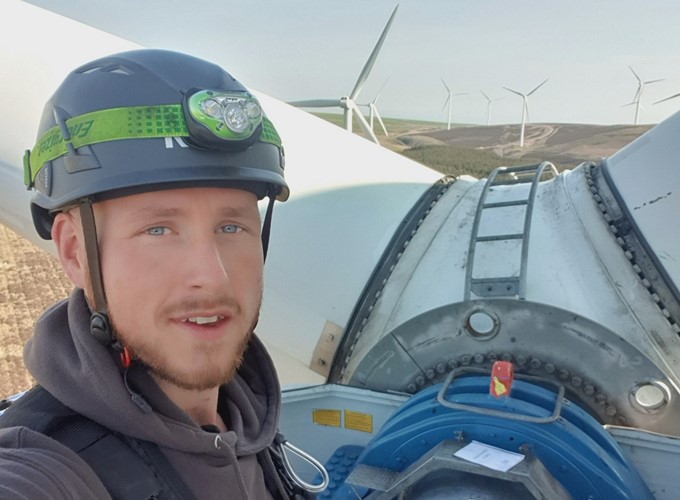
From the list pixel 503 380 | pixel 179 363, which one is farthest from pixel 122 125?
pixel 503 380

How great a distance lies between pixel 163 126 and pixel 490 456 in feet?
4.49

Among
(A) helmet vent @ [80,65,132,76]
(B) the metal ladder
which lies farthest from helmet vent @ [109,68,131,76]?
(B) the metal ladder

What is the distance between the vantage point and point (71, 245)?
163 centimetres

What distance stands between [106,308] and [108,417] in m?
0.29

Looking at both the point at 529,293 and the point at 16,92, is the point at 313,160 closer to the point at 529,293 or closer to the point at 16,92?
the point at 529,293

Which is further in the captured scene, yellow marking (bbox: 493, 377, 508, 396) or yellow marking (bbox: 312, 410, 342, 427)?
yellow marking (bbox: 312, 410, 342, 427)

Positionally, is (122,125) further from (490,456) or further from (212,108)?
(490,456)

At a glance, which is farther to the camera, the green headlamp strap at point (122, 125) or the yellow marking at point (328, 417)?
the yellow marking at point (328, 417)

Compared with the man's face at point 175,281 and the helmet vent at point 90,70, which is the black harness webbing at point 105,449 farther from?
the helmet vent at point 90,70

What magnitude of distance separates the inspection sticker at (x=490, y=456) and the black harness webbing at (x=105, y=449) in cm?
87

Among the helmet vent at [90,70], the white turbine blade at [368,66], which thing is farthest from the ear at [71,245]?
the white turbine blade at [368,66]

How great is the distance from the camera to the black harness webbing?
49.1 inches

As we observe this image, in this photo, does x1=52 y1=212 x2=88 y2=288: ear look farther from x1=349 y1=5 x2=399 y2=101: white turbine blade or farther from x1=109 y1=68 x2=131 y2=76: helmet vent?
x1=349 y1=5 x2=399 y2=101: white turbine blade

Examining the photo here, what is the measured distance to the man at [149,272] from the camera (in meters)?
1.34
